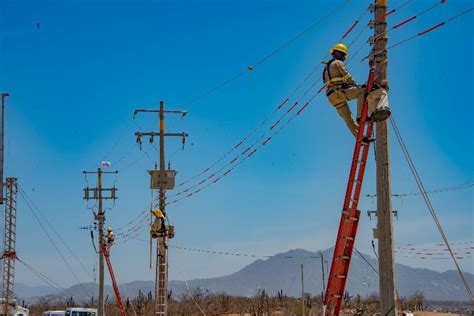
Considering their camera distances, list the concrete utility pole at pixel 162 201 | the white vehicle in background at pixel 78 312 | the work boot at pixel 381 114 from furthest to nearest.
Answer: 1. the white vehicle in background at pixel 78 312
2. the concrete utility pole at pixel 162 201
3. the work boot at pixel 381 114

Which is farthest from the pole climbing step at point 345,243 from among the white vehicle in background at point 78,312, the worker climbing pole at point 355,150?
the white vehicle in background at point 78,312

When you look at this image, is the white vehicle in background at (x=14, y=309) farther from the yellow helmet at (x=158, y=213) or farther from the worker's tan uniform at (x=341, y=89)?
the worker's tan uniform at (x=341, y=89)

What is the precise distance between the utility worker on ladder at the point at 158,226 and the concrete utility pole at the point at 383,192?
1879 centimetres

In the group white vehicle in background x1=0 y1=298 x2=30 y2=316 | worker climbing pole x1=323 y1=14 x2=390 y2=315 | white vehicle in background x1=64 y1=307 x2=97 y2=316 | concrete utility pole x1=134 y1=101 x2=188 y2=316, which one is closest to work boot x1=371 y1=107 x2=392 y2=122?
worker climbing pole x1=323 y1=14 x2=390 y2=315

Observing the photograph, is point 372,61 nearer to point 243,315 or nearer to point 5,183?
point 5,183

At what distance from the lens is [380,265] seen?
11.5 meters

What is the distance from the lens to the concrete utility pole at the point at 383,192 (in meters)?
11.3

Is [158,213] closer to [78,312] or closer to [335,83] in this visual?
[335,83]

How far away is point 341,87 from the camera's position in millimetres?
12195

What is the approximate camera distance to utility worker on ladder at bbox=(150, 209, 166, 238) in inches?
1168

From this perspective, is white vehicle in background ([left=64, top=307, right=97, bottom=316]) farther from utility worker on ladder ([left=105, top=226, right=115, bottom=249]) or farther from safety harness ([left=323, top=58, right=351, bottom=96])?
safety harness ([left=323, top=58, right=351, bottom=96])

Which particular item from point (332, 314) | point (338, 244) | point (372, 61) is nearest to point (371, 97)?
point (372, 61)

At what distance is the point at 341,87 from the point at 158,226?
1855cm

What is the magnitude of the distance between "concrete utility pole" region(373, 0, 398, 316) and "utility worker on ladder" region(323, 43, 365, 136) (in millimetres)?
442
